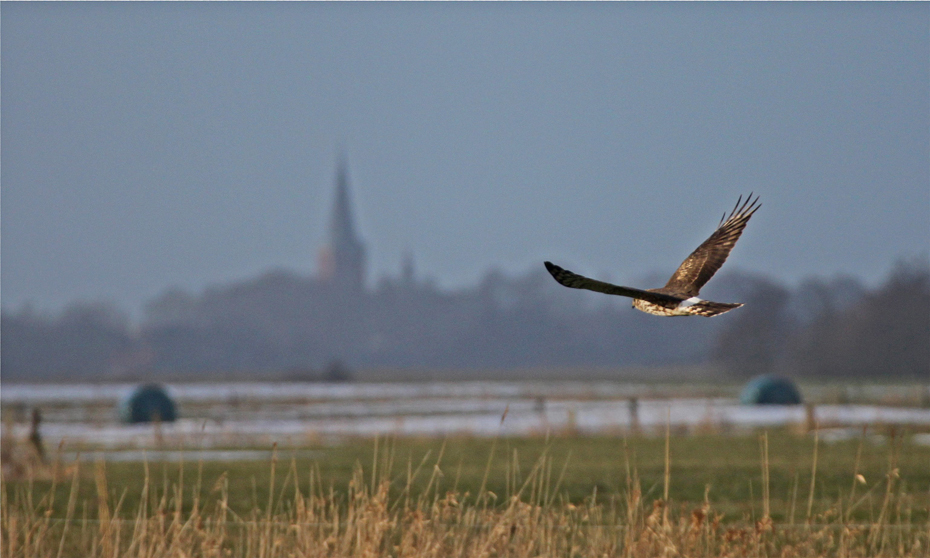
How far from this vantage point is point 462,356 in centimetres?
19100

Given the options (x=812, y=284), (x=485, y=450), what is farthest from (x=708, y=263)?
(x=812, y=284)

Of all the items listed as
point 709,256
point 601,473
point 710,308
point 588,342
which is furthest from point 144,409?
point 588,342

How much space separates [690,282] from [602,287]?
5.14 ft

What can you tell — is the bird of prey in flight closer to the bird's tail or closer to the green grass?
the bird's tail

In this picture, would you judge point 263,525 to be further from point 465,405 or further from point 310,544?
point 465,405

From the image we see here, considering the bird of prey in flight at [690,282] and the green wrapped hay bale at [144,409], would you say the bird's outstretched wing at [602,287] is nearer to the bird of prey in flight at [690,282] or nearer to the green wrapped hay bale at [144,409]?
the bird of prey in flight at [690,282]

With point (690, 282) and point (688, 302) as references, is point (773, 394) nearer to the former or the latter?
point (690, 282)

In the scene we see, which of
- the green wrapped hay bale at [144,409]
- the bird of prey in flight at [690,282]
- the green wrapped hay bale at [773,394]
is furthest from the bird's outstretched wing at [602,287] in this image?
the green wrapped hay bale at [773,394]

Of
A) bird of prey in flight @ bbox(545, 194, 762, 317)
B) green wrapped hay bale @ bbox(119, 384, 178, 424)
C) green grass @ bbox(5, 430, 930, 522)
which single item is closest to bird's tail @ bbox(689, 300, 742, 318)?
bird of prey in flight @ bbox(545, 194, 762, 317)

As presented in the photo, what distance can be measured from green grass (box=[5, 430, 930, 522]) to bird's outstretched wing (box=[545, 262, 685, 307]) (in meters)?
6.64

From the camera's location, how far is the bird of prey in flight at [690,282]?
5.24 metres

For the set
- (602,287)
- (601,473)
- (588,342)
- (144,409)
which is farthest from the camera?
(588,342)

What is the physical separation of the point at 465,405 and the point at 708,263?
4370 centimetres

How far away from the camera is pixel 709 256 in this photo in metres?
7.00
